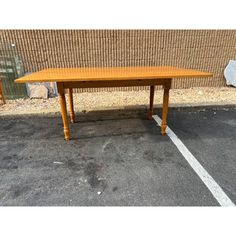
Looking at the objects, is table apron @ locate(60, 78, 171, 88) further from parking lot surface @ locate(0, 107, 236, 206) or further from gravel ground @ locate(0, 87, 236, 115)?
gravel ground @ locate(0, 87, 236, 115)

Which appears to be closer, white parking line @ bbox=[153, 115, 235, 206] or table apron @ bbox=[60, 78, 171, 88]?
white parking line @ bbox=[153, 115, 235, 206]

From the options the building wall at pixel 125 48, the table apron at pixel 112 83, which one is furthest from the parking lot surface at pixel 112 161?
the building wall at pixel 125 48

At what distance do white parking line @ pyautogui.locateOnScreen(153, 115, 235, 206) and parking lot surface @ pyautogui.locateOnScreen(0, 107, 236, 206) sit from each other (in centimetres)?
6

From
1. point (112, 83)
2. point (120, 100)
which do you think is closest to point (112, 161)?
point (112, 83)

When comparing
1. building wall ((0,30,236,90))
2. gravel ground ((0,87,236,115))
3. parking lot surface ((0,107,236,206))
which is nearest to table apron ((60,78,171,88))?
parking lot surface ((0,107,236,206))

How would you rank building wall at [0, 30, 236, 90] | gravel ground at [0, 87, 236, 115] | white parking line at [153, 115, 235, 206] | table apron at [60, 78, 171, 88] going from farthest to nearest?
building wall at [0, 30, 236, 90] < gravel ground at [0, 87, 236, 115] < table apron at [60, 78, 171, 88] < white parking line at [153, 115, 235, 206]

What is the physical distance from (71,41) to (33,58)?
3.70ft

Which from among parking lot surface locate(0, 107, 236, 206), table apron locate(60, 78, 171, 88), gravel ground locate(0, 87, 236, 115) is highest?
table apron locate(60, 78, 171, 88)

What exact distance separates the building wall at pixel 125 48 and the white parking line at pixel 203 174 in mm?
3082

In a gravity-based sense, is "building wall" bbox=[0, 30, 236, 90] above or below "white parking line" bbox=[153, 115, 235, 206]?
above

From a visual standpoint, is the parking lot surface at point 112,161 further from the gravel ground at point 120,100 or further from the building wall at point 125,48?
the building wall at point 125,48

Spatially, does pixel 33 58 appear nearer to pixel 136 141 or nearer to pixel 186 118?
pixel 136 141

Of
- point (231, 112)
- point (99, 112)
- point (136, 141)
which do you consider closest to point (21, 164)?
point (136, 141)

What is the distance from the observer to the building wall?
16.9 ft
